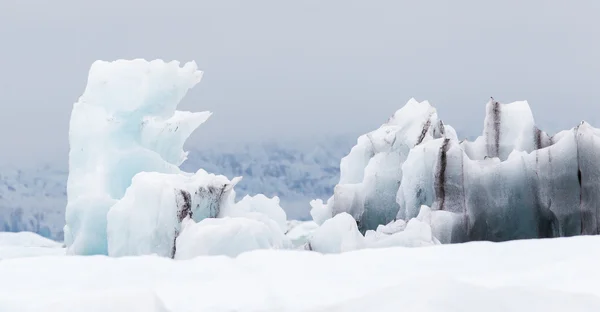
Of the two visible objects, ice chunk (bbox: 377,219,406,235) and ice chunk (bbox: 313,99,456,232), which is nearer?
ice chunk (bbox: 377,219,406,235)

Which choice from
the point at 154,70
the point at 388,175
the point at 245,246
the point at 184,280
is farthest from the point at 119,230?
the point at 184,280

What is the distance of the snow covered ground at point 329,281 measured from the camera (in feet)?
16.8

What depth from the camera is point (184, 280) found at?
615 cm

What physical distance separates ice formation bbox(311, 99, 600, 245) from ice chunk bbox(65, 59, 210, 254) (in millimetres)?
5648

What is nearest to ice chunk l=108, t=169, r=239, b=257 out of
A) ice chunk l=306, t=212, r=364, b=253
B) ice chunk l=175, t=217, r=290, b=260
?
ice chunk l=175, t=217, r=290, b=260

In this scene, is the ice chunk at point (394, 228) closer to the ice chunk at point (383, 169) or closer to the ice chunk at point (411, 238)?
the ice chunk at point (411, 238)

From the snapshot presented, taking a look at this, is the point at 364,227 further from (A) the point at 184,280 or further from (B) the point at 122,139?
(A) the point at 184,280

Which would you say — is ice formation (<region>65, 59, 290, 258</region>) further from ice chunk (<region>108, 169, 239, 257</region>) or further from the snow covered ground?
the snow covered ground

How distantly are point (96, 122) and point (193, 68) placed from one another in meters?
2.50

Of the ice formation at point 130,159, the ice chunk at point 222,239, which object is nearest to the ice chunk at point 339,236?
the ice chunk at point 222,239

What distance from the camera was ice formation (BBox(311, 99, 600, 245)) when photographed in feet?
38.1

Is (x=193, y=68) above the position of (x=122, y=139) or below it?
above

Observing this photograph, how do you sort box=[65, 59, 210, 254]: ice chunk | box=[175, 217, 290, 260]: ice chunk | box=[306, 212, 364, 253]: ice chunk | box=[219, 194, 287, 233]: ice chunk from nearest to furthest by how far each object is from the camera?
box=[175, 217, 290, 260]: ice chunk, box=[306, 212, 364, 253]: ice chunk, box=[65, 59, 210, 254]: ice chunk, box=[219, 194, 287, 233]: ice chunk

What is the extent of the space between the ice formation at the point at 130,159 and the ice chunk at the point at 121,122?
0.02 metres
